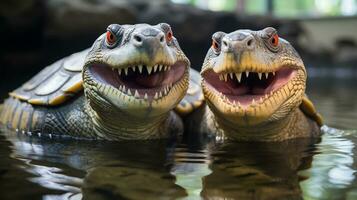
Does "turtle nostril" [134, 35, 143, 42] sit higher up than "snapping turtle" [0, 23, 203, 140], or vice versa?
"turtle nostril" [134, 35, 143, 42]

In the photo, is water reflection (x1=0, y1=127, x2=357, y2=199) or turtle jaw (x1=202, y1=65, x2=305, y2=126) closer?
water reflection (x1=0, y1=127, x2=357, y2=199)

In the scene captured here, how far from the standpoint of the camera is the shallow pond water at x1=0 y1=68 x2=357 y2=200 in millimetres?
1764

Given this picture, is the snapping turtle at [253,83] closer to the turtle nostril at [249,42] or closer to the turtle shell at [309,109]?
the turtle nostril at [249,42]

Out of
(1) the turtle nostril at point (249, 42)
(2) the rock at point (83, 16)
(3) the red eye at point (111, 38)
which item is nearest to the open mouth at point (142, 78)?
(3) the red eye at point (111, 38)

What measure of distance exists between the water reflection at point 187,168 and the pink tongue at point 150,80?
359 millimetres

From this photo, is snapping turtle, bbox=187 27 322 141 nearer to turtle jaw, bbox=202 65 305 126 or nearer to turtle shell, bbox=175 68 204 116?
turtle jaw, bbox=202 65 305 126

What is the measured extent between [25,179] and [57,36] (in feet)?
28.6

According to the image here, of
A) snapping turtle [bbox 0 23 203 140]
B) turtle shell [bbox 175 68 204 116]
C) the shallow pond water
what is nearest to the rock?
snapping turtle [bbox 0 23 203 140]

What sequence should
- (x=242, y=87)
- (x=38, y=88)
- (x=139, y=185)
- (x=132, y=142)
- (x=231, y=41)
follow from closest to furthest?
(x=139, y=185) < (x=231, y=41) < (x=242, y=87) < (x=132, y=142) < (x=38, y=88)

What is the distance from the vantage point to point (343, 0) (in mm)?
14516

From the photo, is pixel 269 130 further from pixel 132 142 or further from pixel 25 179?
pixel 25 179

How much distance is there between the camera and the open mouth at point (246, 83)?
2.76 metres

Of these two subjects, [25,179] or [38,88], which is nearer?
[25,179]

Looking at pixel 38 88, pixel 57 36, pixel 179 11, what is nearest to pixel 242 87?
pixel 38 88
